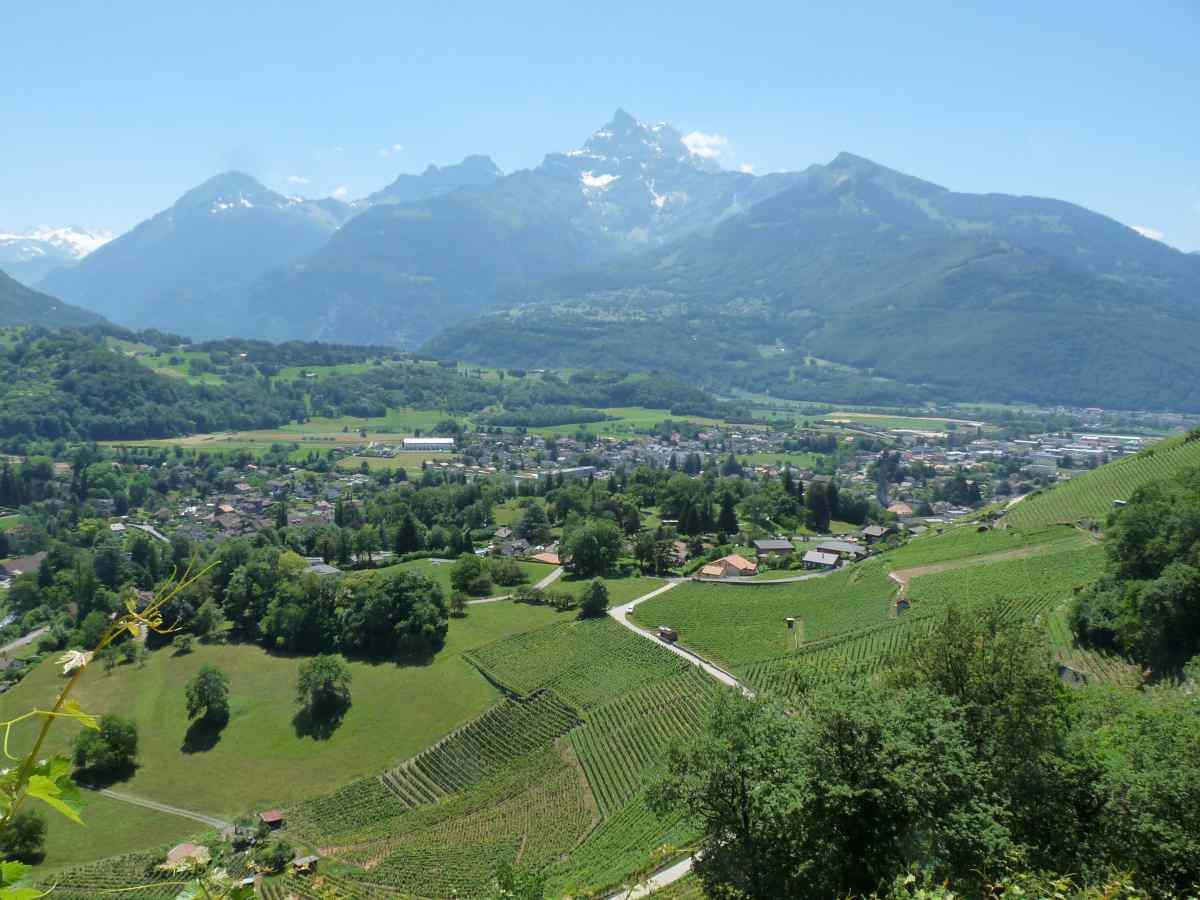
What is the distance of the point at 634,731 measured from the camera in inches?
1302

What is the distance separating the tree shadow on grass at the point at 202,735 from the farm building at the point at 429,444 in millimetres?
81216

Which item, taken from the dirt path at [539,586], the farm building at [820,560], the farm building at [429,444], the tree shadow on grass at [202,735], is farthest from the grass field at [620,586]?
the farm building at [429,444]

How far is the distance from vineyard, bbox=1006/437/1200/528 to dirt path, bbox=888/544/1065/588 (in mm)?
6096

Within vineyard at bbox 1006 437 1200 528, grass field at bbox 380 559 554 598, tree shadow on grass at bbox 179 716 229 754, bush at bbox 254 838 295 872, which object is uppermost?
vineyard at bbox 1006 437 1200 528

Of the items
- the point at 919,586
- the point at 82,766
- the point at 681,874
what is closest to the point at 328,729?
the point at 82,766

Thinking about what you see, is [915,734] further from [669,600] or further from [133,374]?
[133,374]

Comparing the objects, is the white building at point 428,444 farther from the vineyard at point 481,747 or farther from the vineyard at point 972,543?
the vineyard at point 481,747

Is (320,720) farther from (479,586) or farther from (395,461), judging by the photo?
(395,461)

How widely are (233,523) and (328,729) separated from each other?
4553 cm

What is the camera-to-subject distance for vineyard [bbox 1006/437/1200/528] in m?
47.2

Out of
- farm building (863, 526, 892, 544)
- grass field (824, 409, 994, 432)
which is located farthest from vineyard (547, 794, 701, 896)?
grass field (824, 409, 994, 432)

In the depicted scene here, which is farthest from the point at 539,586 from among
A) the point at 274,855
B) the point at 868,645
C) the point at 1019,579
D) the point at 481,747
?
the point at 1019,579

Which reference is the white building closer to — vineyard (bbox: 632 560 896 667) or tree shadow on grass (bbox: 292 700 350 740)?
vineyard (bbox: 632 560 896 667)

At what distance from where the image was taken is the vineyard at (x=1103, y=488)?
47.2 meters
